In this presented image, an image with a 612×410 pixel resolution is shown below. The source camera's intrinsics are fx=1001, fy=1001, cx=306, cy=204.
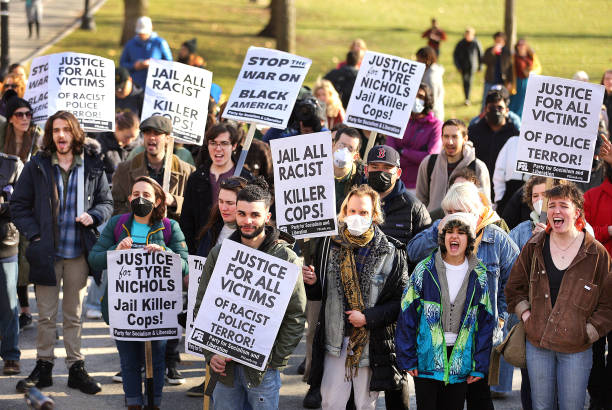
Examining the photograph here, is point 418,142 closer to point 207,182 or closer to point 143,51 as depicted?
point 207,182

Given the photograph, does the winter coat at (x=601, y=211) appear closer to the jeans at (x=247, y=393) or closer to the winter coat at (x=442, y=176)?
the winter coat at (x=442, y=176)

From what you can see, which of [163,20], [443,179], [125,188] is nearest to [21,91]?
[125,188]

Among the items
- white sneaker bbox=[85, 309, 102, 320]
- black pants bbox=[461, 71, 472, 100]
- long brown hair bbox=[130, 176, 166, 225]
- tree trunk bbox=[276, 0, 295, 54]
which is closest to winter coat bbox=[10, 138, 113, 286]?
long brown hair bbox=[130, 176, 166, 225]

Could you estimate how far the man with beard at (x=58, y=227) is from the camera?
28.3 ft

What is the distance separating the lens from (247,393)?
6.74 m

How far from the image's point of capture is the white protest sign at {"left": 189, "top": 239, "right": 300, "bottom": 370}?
6508mm

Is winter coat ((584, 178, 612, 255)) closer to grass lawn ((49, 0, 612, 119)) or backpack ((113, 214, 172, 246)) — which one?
backpack ((113, 214, 172, 246))

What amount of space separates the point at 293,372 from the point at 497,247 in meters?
2.89

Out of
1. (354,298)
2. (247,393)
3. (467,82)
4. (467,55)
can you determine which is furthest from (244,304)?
(467,82)

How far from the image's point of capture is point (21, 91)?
13078mm

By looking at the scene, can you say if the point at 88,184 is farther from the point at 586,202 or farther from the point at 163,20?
the point at 163,20

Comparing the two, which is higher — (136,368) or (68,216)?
(68,216)

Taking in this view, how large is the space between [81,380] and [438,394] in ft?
11.3

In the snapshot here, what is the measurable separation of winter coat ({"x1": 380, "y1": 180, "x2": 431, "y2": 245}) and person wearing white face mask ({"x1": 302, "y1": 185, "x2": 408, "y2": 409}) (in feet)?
2.71
